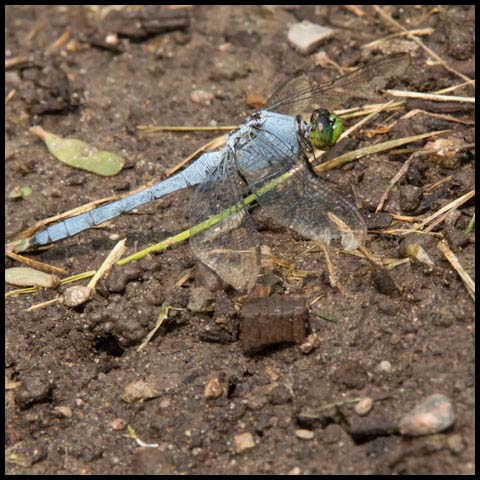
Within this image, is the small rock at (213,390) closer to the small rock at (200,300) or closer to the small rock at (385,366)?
the small rock at (200,300)

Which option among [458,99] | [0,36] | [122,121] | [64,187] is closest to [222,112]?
[122,121]

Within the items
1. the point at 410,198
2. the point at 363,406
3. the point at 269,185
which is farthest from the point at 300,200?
the point at 363,406

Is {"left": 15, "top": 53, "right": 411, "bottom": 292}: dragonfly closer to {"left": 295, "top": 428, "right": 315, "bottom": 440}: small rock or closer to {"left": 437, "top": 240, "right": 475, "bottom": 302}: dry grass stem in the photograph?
{"left": 437, "top": 240, "right": 475, "bottom": 302}: dry grass stem

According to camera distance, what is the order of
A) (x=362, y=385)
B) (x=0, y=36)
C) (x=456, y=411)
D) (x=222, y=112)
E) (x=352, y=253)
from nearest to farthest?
(x=456, y=411) < (x=362, y=385) < (x=352, y=253) < (x=222, y=112) < (x=0, y=36)

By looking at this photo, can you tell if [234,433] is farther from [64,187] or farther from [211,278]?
[64,187]

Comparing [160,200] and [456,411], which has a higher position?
[456,411]

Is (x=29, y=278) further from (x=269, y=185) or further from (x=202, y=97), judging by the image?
(x=202, y=97)
